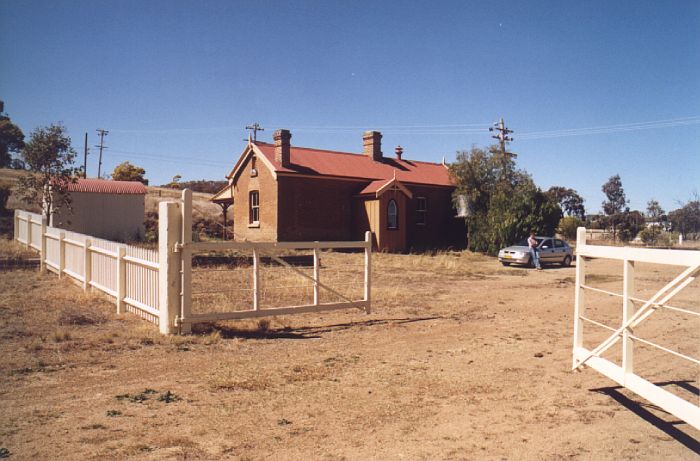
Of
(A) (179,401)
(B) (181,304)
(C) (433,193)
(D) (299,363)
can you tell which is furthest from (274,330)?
(C) (433,193)

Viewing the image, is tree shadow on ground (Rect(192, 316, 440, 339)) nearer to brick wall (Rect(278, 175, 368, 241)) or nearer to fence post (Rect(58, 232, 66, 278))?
fence post (Rect(58, 232, 66, 278))

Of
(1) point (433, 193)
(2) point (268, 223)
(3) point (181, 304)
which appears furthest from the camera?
(1) point (433, 193)

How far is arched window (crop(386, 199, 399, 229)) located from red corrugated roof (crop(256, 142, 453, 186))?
1.95m

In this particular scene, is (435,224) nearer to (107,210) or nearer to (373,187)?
(373,187)

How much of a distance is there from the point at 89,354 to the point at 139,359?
27.7 inches

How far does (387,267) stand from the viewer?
22.0m

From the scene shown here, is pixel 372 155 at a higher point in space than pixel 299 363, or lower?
higher

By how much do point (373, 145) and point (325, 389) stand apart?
29.0m

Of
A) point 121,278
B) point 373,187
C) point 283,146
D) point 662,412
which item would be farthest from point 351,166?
point 662,412

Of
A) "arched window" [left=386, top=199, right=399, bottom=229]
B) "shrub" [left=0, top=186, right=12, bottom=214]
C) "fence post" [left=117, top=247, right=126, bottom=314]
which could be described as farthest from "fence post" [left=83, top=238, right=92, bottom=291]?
"shrub" [left=0, top=186, right=12, bottom=214]

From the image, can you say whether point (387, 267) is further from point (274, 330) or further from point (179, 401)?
point (179, 401)

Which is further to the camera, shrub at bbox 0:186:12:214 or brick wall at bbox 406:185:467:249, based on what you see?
shrub at bbox 0:186:12:214

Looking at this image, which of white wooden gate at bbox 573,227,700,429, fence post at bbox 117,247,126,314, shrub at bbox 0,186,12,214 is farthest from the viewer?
shrub at bbox 0,186,12,214

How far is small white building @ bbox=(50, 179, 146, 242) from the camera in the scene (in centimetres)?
2880
